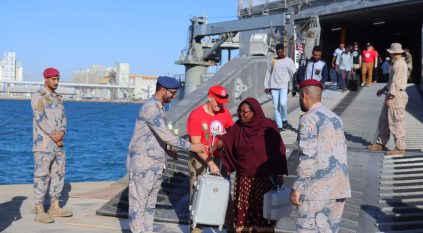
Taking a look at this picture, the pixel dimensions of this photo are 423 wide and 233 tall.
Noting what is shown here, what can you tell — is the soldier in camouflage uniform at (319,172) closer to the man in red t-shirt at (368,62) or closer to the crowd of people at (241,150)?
the crowd of people at (241,150)

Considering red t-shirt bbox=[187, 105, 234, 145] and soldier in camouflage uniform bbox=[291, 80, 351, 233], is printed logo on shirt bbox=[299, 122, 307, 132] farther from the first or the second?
red t-shirt bbox=[187, 105, 234, 145]

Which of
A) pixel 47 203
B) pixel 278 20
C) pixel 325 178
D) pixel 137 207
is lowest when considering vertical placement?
pixel 47 203

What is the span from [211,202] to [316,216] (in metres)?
1.34

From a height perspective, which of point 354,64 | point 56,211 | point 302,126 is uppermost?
point 354,64

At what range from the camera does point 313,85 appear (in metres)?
4.63

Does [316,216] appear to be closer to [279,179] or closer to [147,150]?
[279,179]

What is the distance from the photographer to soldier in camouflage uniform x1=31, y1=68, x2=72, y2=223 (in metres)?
6.98

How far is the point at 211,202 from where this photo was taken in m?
5.61

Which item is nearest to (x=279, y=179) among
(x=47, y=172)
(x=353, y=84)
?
(x=47, y=172)

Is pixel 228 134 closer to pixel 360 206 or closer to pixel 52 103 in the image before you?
pixel 360 206

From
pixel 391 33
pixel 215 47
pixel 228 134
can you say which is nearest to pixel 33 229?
pixel 228 134

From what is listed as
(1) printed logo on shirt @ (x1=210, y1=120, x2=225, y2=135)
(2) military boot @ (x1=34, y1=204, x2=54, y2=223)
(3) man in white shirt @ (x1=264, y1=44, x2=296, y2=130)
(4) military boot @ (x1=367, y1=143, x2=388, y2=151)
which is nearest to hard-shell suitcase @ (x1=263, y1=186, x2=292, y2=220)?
(1) printed logo on shirt @ (x1=210, y1=120, x2=225, y2=135)

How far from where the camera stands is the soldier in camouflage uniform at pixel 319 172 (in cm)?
447

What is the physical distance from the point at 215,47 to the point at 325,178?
120ft
